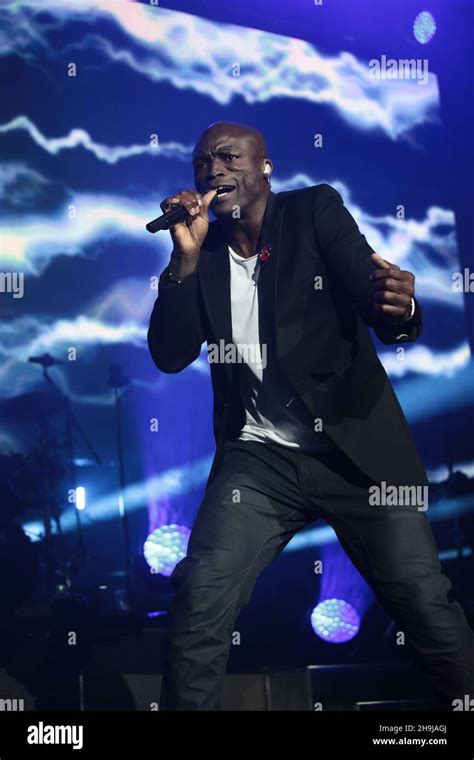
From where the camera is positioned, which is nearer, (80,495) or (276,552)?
(276,552)

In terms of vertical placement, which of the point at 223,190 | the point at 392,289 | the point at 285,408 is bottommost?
the point at 285,408

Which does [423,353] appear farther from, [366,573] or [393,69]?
[366,573]

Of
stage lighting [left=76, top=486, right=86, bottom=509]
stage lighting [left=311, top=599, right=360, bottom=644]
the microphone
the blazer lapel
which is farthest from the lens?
stage lighting [left=76, top=486, right=86, bottom=509]

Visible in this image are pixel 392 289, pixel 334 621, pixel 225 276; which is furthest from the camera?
pixel 334 621

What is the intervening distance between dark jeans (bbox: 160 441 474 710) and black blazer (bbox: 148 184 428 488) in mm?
113

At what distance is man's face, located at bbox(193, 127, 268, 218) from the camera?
3076 mm

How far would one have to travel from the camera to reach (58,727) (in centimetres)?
276

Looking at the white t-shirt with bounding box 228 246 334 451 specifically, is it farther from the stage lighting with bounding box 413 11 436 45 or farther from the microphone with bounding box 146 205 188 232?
the stage lighting with bounding box 413 11 436 45

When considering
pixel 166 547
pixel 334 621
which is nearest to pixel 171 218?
pixel 166 547

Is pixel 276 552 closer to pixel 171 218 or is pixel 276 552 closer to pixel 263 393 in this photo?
pixel 263 393

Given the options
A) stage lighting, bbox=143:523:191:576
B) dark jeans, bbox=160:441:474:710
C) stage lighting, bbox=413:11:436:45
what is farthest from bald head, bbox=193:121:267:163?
stage lighting, bbox=143:523:191:576

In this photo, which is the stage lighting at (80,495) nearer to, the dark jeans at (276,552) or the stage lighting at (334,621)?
the stage lighting at (334,621)

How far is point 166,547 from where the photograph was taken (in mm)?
4332

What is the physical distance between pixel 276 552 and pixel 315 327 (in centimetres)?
69
